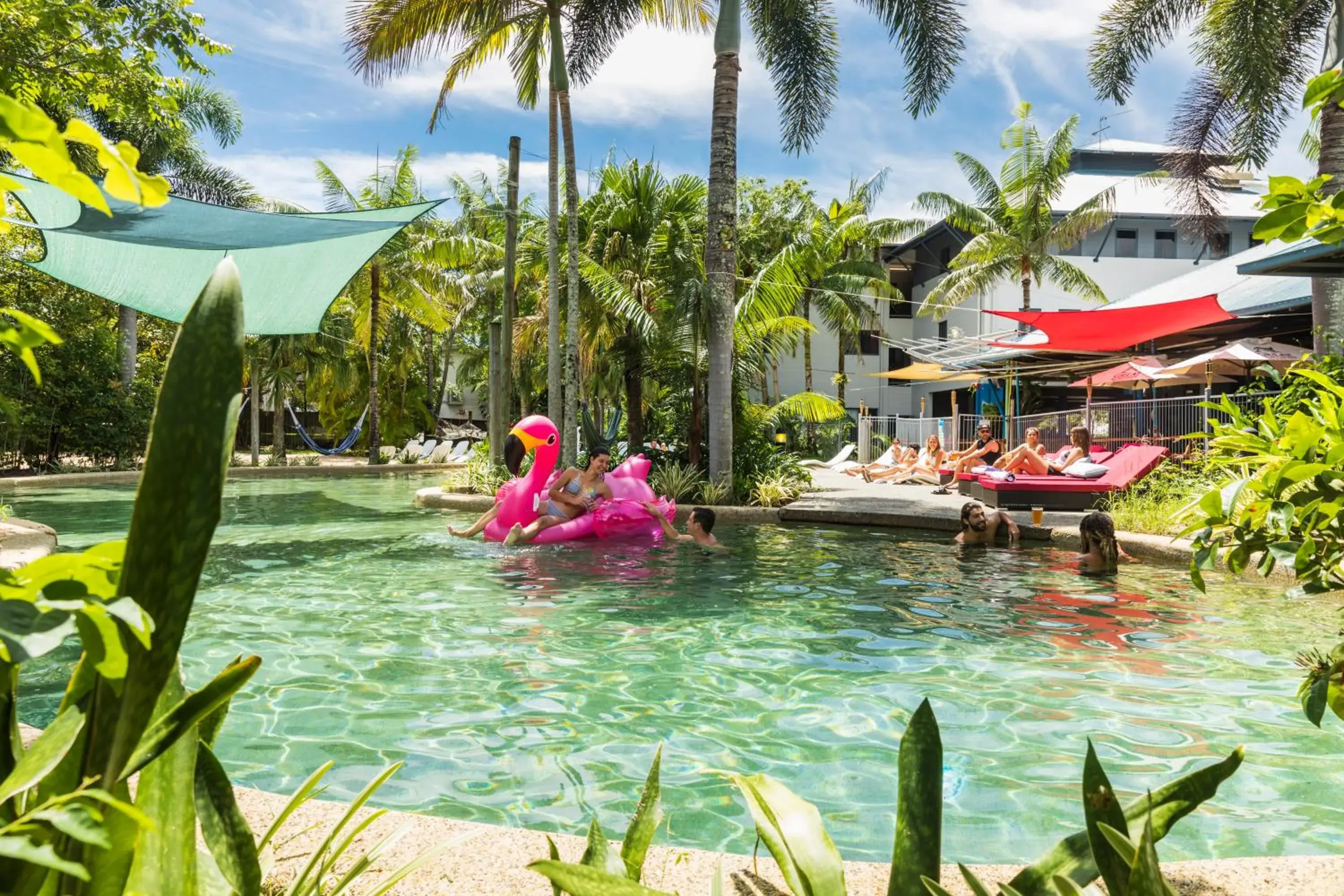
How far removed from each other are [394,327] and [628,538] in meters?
26.7

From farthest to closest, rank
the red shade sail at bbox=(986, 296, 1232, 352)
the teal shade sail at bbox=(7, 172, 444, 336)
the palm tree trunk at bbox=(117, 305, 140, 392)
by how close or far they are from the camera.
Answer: the palm tree trunk at bbox=(117, 305, 140, 392) → the red shade sail at bbox=(986, 296, 1232, 352) → the teal shade sail at bbox=(7, 172, 444, 336)

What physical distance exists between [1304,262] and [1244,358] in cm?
981

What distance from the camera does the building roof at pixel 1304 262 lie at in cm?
600

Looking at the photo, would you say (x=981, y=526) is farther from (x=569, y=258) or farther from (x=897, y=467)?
(x=897, y=467)

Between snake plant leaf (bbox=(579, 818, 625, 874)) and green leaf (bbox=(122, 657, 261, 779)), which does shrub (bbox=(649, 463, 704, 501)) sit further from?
green leaf (bbox=(122, 657, 261, 779))

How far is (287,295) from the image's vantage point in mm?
10742

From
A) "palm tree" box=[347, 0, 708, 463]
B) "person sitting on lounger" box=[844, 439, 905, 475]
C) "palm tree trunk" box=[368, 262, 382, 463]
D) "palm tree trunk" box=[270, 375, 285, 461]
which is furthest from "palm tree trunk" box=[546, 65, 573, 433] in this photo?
"palm tree trunk" box=[270, 375, 285, 461]

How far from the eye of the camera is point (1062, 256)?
32.9 meters

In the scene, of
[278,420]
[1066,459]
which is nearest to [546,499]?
[1066,459]

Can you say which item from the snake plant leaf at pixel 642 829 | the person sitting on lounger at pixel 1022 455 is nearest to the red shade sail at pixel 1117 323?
the person sitting on lounger at pixel 1022 455

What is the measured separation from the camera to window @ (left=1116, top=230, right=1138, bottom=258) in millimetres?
32344

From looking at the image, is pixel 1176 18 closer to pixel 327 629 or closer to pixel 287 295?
pixel 287 295

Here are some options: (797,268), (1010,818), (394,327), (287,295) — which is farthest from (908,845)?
(394,327)

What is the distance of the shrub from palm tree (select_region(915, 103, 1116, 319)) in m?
15.6
